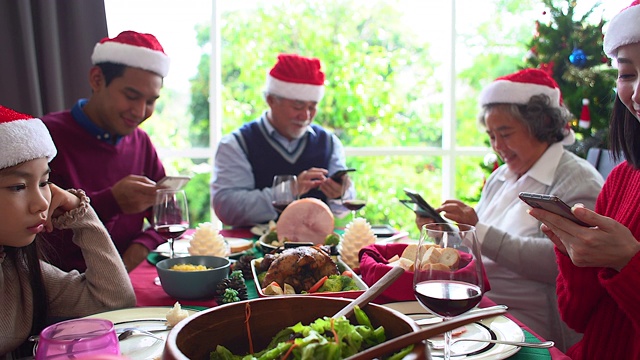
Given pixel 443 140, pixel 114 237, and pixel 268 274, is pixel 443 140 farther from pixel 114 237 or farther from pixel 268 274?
pixel 268 274

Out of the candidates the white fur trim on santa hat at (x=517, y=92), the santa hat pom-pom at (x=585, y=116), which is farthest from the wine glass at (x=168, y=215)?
the santa hat pom-pom at (x=585, y=116)

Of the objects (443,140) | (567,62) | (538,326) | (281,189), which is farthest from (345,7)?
(538,326)

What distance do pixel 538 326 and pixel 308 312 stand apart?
1.33m

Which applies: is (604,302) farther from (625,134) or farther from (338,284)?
(338,284)

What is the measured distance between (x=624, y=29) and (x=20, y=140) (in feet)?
4.73

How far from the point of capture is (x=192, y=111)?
441 cm

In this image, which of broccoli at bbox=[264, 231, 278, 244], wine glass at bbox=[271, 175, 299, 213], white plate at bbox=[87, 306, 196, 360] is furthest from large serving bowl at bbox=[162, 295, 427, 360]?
wine glass at bbox=[271, 175, 299, 213]

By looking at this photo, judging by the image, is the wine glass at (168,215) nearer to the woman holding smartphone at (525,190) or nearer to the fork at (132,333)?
the fork at (132,333)

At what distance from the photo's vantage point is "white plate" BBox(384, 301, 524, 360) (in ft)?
3.19

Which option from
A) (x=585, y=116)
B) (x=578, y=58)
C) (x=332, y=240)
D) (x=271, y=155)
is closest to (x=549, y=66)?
(x=578, y=58)

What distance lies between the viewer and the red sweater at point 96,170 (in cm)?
198

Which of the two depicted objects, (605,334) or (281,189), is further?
(281,189)

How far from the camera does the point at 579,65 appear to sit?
11.4 ft

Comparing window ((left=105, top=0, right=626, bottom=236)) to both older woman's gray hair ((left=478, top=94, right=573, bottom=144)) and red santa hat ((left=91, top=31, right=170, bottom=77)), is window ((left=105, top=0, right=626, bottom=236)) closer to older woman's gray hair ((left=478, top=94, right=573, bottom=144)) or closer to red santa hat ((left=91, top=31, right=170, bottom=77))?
red santa hat ((left=91, top=31, right=170, bottom=77))
